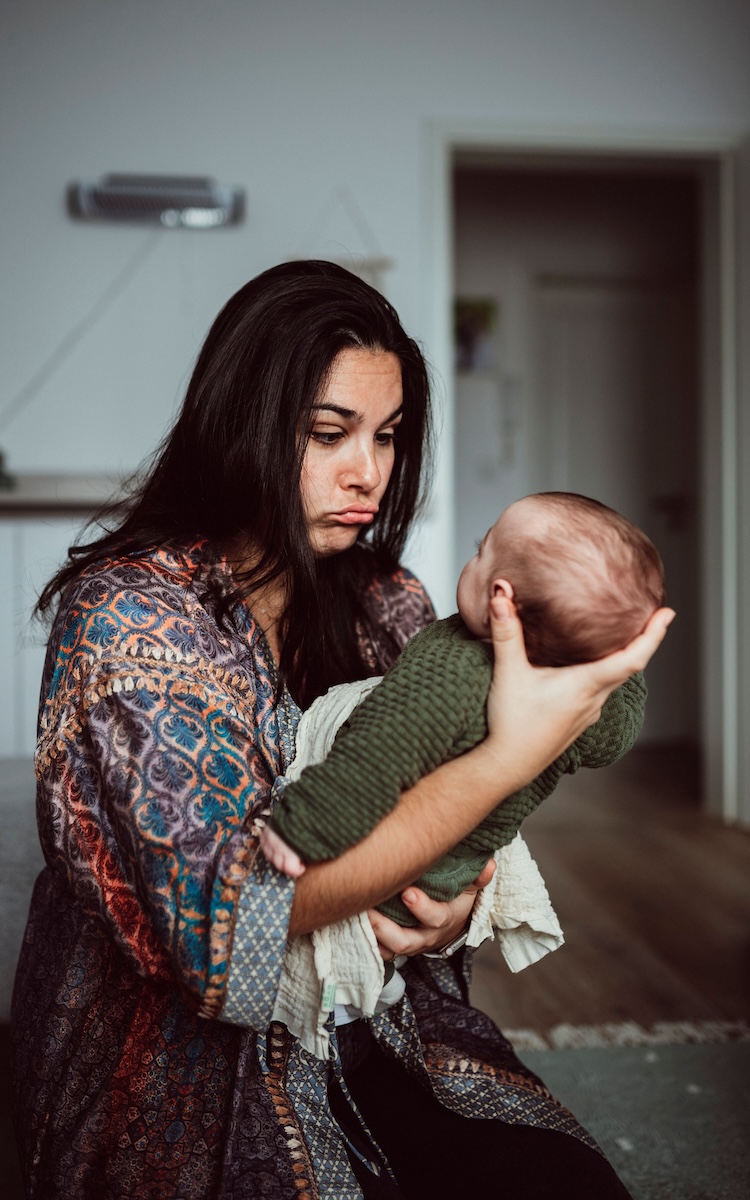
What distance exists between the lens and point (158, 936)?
0.76m

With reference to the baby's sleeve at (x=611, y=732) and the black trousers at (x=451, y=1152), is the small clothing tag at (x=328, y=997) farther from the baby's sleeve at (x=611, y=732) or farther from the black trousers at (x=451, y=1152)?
the baby's sleeve at (x=611, y=732)

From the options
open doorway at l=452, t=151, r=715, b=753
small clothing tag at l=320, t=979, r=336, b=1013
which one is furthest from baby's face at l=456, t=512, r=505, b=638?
open doorway at l=452, t=151, r=715, b=753

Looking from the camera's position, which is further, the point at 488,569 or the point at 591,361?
the point at 591,361

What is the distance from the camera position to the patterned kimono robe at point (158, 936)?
747 millimetres

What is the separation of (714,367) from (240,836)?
3361 millimetres

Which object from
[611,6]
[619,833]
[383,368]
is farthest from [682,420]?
A: [383,368]

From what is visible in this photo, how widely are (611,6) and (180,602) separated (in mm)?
3429

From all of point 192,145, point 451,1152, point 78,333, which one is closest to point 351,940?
point 451,1152

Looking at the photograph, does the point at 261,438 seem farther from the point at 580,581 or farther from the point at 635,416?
the point at 635,416

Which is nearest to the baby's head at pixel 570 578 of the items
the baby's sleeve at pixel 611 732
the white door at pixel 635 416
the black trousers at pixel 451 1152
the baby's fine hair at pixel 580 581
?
the baby's fine hair at pixel 580 581

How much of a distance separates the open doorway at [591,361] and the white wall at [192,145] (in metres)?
1.61

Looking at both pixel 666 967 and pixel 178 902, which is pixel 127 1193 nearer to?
pixel 178 902

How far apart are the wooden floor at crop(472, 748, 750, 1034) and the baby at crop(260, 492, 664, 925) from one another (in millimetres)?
1195

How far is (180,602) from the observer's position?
0.92 meters
